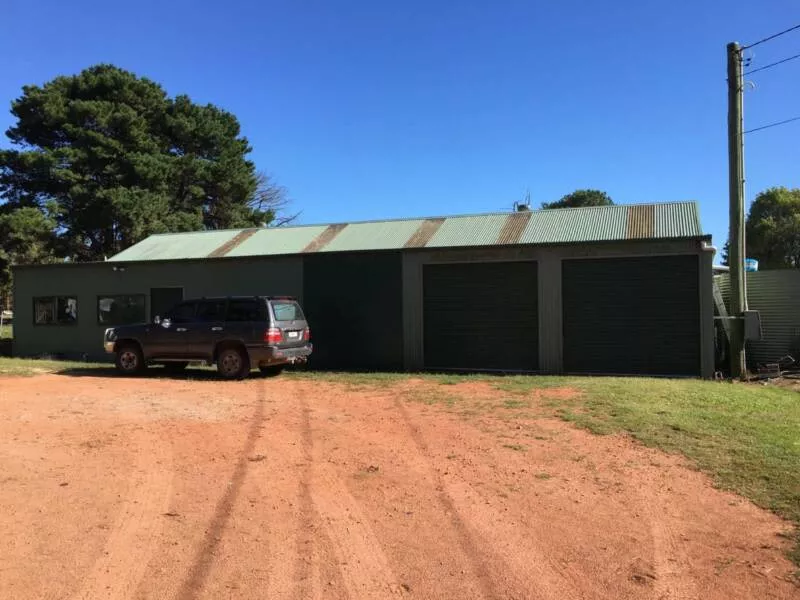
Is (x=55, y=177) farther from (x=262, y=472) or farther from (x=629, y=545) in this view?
(x=629, y=545)

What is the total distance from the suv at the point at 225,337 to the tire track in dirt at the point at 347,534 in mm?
7209

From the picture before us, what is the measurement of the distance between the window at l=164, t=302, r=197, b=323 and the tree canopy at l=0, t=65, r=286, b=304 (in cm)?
1790

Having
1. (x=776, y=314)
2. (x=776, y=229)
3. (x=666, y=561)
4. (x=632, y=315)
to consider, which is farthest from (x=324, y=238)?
(x=776, y=229)

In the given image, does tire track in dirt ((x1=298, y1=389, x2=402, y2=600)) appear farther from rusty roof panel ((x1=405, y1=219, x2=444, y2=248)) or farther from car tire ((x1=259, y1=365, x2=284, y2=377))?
rusty roof panel ((x1=405, y1=219, x2=444, y2=248))

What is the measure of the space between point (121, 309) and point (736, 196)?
17.4 metres

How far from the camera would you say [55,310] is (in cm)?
2041

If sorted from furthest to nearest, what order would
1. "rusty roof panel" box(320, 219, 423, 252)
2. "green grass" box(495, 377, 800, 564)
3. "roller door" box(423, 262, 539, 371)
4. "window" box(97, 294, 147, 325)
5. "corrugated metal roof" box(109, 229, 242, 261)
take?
1. "corrugated metal roof" box(109, 229, 242, 261)
2. "window" box(97, 294, 147, 325)
3. "rusty roof panel" box(320, 219, 423, 252)
4. "roller door" box(423, 262, 539, 371)
5. "green grass" box(495, 377, 800, 564)

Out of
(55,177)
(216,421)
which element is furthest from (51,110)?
(216,421)

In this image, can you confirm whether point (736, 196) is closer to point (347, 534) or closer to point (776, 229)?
point (347, 534)

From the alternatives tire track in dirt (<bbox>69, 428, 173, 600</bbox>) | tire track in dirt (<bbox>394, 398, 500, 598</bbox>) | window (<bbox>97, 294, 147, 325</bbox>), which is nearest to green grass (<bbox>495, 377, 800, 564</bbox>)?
tire track in dirt (<bbox>394, 398, 500, 598</bbox>)

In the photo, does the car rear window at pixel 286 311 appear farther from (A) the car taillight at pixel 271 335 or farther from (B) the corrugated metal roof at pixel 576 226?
(B) the corrugated metal roof at pixel 576 226

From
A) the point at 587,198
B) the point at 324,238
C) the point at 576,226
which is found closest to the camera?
the point at 576,226

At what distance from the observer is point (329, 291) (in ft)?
57.3

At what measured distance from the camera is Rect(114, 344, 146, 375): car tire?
14.9 m
